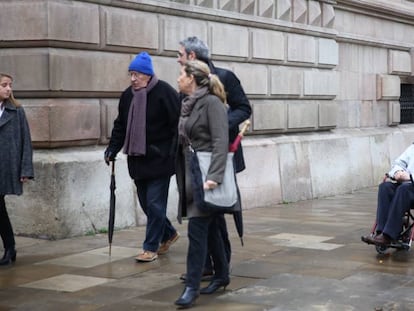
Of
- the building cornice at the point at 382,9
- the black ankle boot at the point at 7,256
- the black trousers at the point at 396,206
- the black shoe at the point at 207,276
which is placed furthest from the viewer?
the building cornice at the point at 382,9

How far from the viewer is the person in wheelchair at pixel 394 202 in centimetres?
771

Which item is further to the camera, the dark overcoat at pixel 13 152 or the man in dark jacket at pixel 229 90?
the dark overcoat at pixel 13 152

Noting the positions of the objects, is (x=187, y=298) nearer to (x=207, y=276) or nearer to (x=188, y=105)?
(x=207, y=276)

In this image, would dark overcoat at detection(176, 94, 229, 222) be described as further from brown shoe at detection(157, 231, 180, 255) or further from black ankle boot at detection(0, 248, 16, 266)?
black ankle boot at detection(0, 248, 16, 266)

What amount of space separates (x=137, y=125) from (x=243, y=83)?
4.50 meters

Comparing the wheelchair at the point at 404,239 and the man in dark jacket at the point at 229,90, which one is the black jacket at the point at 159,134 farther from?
the wheelchair at the point at 404,239

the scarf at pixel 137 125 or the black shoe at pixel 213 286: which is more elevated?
the scarf at pixel 137 125

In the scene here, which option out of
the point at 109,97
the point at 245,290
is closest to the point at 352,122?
the point at 109,97

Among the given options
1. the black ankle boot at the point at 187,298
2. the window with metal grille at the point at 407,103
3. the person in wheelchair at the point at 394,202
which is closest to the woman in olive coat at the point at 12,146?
the black ankle boot at the point at 187,298

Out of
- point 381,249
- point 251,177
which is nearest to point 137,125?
point 381,249

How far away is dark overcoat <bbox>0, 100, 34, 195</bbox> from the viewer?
7238 mm

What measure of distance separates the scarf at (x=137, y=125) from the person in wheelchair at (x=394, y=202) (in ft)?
7.24

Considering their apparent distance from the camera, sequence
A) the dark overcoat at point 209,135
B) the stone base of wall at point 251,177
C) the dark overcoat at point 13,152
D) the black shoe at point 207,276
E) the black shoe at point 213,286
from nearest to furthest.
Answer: the dark overcoat at point 209,135
the black shoe at point 213,286
the black shoe at point 207,276
the dark overcoat at point 13,152
the stone base of wall at point 251,177

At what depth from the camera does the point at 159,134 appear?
7.54 meters
